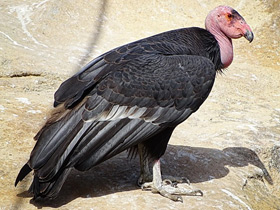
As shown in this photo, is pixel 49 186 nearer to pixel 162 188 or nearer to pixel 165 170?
pixel 162 188

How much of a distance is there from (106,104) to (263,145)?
2415 millimetres

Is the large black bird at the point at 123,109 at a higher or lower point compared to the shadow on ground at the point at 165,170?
higher

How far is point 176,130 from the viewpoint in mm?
6543

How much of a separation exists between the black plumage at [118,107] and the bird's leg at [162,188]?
0.16m

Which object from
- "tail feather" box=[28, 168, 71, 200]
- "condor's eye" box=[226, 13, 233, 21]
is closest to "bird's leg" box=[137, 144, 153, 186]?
"tail feather" box=[28, 168, 71, 200]

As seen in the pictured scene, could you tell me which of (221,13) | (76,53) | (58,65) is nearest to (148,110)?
(221,13)

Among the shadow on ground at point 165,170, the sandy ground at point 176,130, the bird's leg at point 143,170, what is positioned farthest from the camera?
the bird's leg at point 143,170

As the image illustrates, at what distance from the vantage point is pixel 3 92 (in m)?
6.47

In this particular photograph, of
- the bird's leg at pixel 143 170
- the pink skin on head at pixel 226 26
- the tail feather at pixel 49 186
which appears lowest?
the bird's leg at pixel 143 170

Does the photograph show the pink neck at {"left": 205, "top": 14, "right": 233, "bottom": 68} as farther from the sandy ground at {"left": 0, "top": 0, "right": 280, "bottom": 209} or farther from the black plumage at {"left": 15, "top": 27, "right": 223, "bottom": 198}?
the sandy ground at {"left": 0, "top": 0, "right": 280, "bottom": 209}

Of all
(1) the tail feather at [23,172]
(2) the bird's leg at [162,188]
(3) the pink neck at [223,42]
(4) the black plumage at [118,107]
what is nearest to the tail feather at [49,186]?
(4) the black plumage at [118,107]

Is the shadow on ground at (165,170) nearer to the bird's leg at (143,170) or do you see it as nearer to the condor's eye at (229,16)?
the bird's leg at (143,170)

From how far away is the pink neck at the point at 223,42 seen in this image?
18.5ft

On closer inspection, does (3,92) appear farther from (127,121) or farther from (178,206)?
(178,206)
